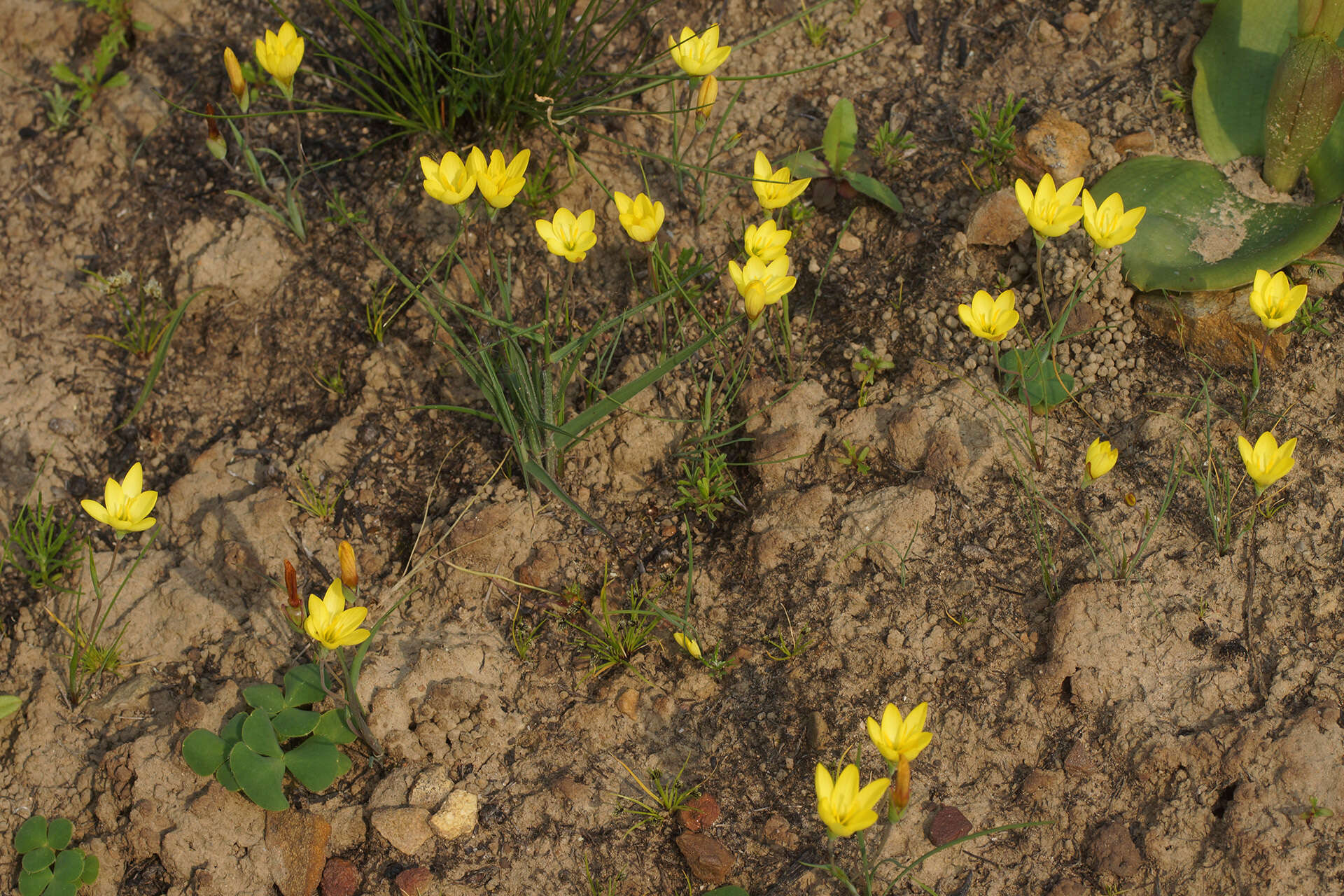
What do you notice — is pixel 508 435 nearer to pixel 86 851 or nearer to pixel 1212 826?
pixel 86 851

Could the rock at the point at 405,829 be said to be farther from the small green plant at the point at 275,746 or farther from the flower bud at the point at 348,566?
the flower bud at the point at 348,566

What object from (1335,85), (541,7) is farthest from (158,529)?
(1335,85)

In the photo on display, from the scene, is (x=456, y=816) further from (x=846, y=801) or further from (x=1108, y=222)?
(x=1108, y=222)

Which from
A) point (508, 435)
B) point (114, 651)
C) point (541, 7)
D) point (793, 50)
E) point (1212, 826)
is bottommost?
point (1212, 826)

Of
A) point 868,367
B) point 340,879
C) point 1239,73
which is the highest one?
point 1239,73

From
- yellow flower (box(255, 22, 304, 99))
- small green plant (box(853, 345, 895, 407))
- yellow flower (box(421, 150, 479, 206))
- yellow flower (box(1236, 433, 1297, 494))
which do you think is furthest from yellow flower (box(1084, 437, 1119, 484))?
yellow flower (box(255, 22, 304, 99))

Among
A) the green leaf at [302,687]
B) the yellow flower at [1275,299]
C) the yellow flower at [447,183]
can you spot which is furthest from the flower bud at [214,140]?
the yellow flower at [1275,299]

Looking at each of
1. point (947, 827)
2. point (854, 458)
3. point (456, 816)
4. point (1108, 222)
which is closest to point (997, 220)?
point (1108, 222)
